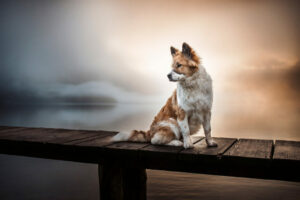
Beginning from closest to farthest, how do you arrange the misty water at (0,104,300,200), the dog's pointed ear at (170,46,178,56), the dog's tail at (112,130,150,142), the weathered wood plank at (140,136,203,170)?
the weathered wood plank at (140,136,203,170)
the dog's pointed ear at (170,46,178,56)
the dog's tail at (112,130,150,142)
the misty water at (0,104,300,200)

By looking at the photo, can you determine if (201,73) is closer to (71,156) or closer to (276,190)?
(71,156)

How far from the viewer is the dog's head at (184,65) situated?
2.35 metres

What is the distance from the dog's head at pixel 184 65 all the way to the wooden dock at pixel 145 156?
0.64 meters

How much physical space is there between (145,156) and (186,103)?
594mm

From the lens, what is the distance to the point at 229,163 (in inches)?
82.7

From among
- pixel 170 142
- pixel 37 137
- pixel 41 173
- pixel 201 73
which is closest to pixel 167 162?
pixel 170 142

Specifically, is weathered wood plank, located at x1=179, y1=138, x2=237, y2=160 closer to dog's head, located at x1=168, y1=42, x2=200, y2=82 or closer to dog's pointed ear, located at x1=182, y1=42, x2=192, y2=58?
dog's head, located at x1=168, y1=42, x2=200, y2=82

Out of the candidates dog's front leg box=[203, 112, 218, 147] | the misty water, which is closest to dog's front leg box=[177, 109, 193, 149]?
dog's front leg box=[203, 112, 218, 147]

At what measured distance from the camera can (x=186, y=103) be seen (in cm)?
243

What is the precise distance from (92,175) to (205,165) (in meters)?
3.77

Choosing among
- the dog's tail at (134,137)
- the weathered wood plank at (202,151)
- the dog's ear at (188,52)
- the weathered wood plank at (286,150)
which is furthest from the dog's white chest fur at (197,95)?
the weathered wood plank at (286,150)

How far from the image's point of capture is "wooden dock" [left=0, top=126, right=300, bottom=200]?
203cm

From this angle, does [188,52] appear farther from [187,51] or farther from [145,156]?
[145,156]

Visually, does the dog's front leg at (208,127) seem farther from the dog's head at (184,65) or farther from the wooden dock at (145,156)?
the dog's head at (184,65)
